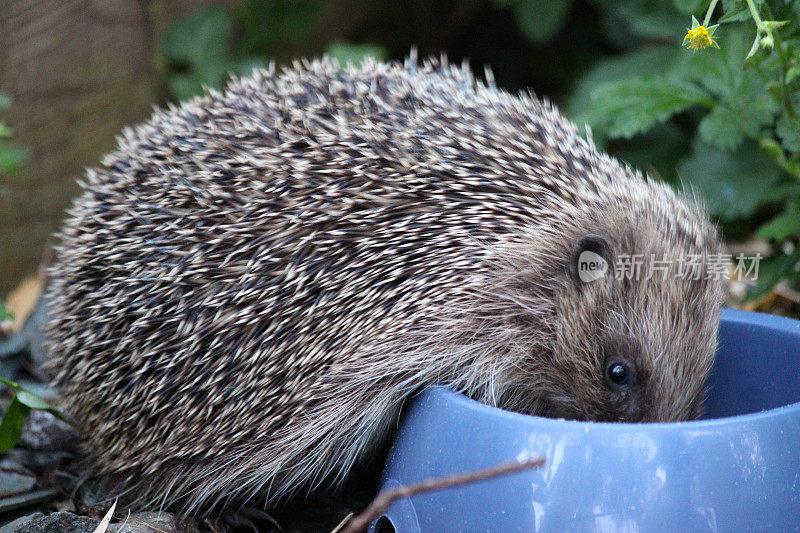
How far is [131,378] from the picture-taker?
151 inches

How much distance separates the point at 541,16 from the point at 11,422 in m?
5.12

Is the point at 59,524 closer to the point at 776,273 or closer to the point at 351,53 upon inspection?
the point at 776,273

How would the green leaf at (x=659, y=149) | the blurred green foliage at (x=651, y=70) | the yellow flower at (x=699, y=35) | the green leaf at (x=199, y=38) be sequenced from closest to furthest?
the yellow flower at (x=699, y=35) < the blurred green foliage at (x=651, y=70) < the green leaf at (x=659, y=149) < the green leaf at (x=199, y=38)

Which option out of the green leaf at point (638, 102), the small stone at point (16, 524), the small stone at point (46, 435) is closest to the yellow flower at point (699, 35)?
the green leaf at point (638, 102)

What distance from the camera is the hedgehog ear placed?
3.51 m

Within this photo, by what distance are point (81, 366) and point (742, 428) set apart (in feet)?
9.10

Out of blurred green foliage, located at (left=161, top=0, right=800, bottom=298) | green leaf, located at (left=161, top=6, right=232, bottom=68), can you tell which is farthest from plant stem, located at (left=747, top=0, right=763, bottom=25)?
green leaf, located at (left=161, top=6, right=232, bottom=68)

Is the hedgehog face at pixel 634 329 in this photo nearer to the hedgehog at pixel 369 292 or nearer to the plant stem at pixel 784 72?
the hedgehog at pixel 369 292

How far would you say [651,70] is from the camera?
256 inches

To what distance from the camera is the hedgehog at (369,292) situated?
3523mm

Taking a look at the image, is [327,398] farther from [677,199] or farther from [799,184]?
[799,184]

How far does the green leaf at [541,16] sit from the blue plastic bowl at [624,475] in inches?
186

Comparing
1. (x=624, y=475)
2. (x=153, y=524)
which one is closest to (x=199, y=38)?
(x=153, y=524)

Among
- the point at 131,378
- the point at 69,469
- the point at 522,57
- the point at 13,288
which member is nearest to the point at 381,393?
the point at 131,378
